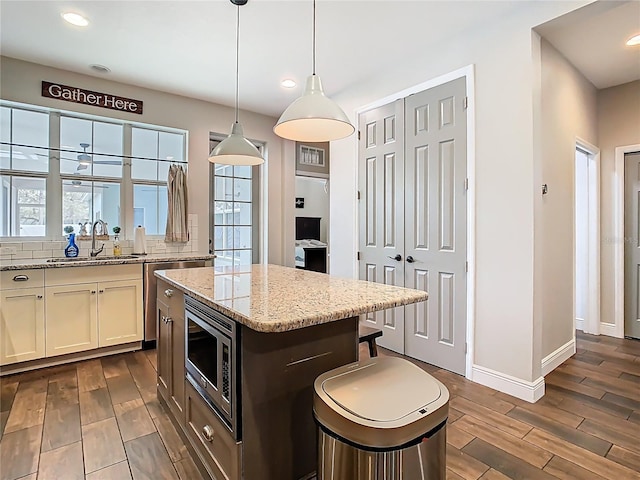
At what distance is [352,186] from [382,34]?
149 cm

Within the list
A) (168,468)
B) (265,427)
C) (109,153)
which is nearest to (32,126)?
(109,153)

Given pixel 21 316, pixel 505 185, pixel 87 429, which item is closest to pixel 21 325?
pixel 21 316

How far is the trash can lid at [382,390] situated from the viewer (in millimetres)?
1165

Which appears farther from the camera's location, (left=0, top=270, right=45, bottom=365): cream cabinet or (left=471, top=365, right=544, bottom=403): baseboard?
(left=0, top=270, right=45, bottom=365): cream cabinet

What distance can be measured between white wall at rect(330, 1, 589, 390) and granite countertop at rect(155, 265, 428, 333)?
1321mm

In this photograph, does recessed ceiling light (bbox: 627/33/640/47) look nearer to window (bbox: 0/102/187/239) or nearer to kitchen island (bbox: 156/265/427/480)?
kitchen island (bbox: 156/265/427/480)

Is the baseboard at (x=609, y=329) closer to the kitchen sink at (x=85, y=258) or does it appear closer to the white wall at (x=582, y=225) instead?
the white wall at (x=582, y=225)

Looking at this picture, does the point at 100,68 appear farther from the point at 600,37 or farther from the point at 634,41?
the point at 634,41

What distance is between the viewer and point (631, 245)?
385cm

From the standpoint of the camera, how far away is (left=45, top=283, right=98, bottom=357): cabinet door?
3.05 metres

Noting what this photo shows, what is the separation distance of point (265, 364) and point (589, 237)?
4190 mm

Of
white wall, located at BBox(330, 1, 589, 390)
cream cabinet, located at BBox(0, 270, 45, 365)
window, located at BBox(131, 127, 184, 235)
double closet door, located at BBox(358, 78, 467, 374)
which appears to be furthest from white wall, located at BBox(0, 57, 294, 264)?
white wall, located at BBox(330, 1, 589, 390)

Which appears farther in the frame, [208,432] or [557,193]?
[557,193]

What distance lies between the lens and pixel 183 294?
1949 mm
